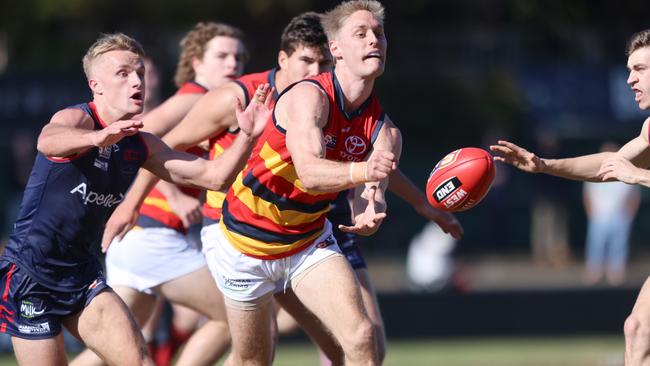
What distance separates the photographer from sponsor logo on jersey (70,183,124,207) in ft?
20.6

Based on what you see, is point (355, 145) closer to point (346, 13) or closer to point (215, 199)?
point (346, 13)

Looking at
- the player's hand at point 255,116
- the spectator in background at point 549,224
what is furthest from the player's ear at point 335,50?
the spectator in background at point 549,224

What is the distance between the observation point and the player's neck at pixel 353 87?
6.38 metres

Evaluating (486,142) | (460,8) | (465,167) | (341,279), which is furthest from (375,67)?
(460,8)

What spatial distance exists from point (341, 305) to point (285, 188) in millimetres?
757

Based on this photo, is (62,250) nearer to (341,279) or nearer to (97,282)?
(97,282)

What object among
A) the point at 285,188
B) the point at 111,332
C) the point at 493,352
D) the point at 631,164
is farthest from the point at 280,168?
the point at 493,352

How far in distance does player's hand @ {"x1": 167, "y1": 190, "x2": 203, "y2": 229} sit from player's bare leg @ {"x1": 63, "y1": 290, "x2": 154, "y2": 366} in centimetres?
148

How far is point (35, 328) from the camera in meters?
6.25

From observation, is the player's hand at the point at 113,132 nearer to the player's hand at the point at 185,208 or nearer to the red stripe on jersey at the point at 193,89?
the player's hand at the point at 185,208

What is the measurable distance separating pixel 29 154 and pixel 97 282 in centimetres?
1209

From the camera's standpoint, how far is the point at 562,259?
22.0m

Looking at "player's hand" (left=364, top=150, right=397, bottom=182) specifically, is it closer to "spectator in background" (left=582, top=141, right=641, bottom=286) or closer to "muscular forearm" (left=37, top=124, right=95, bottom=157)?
"muscular forearm" (left=37, top=124, right=95, bottom=157)

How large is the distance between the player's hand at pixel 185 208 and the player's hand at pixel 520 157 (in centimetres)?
211
